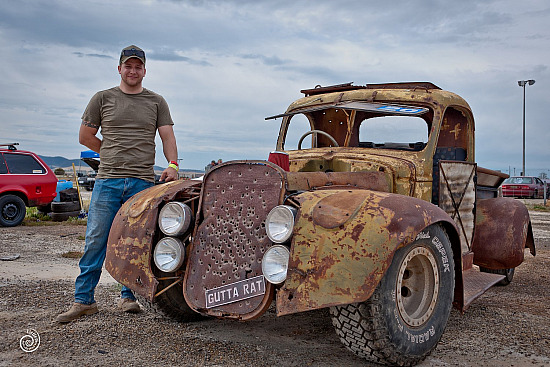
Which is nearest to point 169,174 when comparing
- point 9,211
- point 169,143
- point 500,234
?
point 169,143

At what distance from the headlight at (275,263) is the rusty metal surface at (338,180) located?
0.46m

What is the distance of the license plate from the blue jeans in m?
1.33

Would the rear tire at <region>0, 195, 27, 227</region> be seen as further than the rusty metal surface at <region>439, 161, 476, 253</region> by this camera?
Yes

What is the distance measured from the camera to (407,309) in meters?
3.25

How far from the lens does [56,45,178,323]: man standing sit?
4.03m

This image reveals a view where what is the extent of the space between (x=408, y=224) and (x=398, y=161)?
55.3 inches

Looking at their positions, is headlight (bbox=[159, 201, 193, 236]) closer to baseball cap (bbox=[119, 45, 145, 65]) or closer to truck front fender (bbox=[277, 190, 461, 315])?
truck front fender (bbox=[277, 190, 461, 315])

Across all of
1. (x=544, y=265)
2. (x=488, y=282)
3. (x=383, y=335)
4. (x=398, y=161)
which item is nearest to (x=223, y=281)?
(x=383, y=335)

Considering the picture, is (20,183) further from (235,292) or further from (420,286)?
(420,286)

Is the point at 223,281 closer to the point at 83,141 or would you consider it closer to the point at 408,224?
the point at 408,224

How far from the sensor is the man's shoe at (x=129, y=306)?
13.7 ft

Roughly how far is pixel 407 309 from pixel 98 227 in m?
2.46

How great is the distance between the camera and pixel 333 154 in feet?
14.4

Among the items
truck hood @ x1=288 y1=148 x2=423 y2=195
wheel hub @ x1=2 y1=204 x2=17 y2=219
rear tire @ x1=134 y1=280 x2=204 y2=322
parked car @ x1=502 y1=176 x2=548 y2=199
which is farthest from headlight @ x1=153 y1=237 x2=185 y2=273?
parked car @ x1=502 y1=176 x2=548 y2=199
